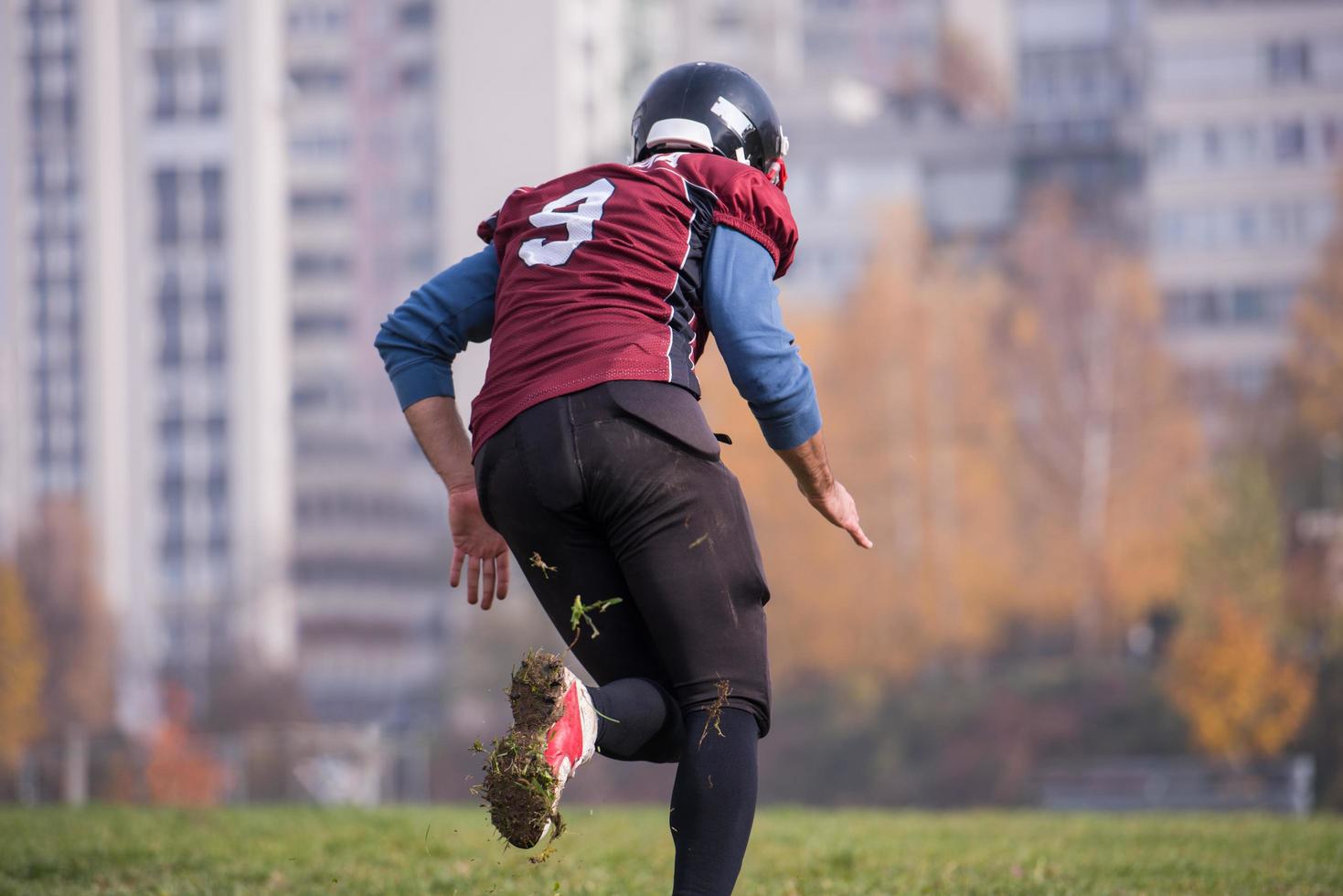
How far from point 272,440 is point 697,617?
333 feet

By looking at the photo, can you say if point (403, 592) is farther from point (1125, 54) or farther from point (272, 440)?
point (1125, 54)

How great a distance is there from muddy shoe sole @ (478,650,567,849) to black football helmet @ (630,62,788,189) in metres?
1.40

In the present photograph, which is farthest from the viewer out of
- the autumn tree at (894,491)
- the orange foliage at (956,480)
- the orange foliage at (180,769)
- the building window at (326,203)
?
the building window at (326,203)

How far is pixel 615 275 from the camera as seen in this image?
4.22m

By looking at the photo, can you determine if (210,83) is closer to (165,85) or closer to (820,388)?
(165,85)

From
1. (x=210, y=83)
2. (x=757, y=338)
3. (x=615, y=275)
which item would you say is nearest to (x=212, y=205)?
(x=210, y=83)

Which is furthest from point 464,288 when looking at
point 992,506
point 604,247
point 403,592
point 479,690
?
point 403,592

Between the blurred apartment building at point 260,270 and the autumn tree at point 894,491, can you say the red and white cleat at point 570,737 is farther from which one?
the blurred apartment building at point 260,270

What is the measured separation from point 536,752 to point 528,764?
1.2 inches

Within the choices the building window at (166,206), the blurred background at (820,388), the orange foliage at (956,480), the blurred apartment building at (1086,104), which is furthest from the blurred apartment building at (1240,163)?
the building window at (166,206)

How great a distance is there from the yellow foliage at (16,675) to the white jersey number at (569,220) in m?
65.7

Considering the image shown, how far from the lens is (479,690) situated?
61.0m

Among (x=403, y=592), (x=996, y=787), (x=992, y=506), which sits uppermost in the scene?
(x=992, y=506)

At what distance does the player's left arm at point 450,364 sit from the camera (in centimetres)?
461
